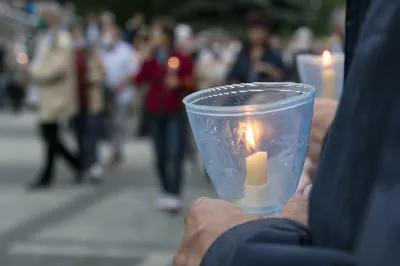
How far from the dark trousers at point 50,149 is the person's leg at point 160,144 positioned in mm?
1383

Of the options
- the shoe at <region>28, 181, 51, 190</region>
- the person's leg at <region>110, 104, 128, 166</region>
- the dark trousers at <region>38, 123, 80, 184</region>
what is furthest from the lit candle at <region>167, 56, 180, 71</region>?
the person's leg at <region>110, 104, 128, 166</region>

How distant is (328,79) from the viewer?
2160 mm

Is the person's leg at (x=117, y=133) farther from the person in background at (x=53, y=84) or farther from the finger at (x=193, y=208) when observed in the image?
the finger at (x=193, y=208)

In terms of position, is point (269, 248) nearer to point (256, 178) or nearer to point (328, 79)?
point (256, 178)

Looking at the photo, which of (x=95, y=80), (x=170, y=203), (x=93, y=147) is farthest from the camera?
(x=93, y=147)

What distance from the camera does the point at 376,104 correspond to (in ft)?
2.68

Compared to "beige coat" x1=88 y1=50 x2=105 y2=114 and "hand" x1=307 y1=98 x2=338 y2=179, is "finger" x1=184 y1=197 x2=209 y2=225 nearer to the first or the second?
"hand" x1=307 y1=98 x2=338 y2=179

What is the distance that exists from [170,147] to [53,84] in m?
1.69

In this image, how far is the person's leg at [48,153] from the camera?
795cm

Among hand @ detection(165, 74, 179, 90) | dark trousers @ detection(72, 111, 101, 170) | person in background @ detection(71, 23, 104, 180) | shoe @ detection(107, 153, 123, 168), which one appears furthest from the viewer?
shoe @ detection(107, 153, 123, 168)

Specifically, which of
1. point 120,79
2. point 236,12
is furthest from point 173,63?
point 236,12

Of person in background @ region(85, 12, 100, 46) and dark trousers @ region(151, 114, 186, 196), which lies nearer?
dark trousers @ region(151, 114, 186, 196)

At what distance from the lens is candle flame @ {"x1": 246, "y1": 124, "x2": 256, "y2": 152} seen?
111 centimetres

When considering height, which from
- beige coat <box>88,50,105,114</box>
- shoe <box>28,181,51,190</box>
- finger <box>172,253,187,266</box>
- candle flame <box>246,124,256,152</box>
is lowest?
shoe <box>28,181,51,190</box>
